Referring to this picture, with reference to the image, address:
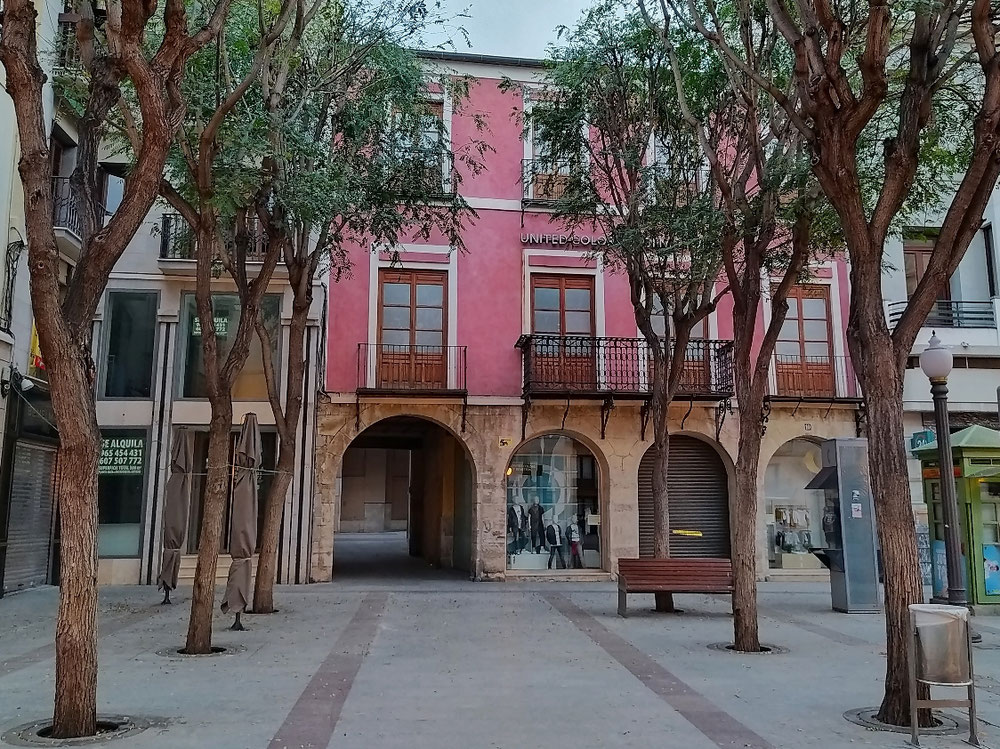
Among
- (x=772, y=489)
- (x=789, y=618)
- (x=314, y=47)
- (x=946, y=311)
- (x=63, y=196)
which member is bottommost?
(x=789, y=618)

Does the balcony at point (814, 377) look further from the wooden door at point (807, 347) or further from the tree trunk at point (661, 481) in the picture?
the tree trunk at point (661, 481)

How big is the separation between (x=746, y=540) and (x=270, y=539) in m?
6.96

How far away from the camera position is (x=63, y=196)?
1596 cm

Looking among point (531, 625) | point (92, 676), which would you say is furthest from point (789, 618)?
point (92, 676)

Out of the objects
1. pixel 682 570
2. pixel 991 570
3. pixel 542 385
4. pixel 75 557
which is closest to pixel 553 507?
pixel 542 385

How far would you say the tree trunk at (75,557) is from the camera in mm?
5891

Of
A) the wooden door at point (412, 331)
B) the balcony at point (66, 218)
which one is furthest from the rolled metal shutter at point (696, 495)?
the balcony at point (66, 218)

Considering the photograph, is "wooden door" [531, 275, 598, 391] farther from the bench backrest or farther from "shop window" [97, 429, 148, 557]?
"shop window" [97, 429, 148, 557]

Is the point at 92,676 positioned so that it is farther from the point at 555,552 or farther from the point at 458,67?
the point at 458,67

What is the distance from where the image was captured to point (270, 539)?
12.5 m

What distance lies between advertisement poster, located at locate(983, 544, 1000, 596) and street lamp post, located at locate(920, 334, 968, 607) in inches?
100

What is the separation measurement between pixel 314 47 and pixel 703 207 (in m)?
7.03

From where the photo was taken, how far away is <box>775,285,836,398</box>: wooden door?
19000 mm

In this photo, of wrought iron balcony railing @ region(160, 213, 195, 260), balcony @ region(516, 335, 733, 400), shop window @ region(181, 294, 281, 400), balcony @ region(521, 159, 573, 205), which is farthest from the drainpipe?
wrought iron balcony railing @ region(160, 213, 195, 260)
